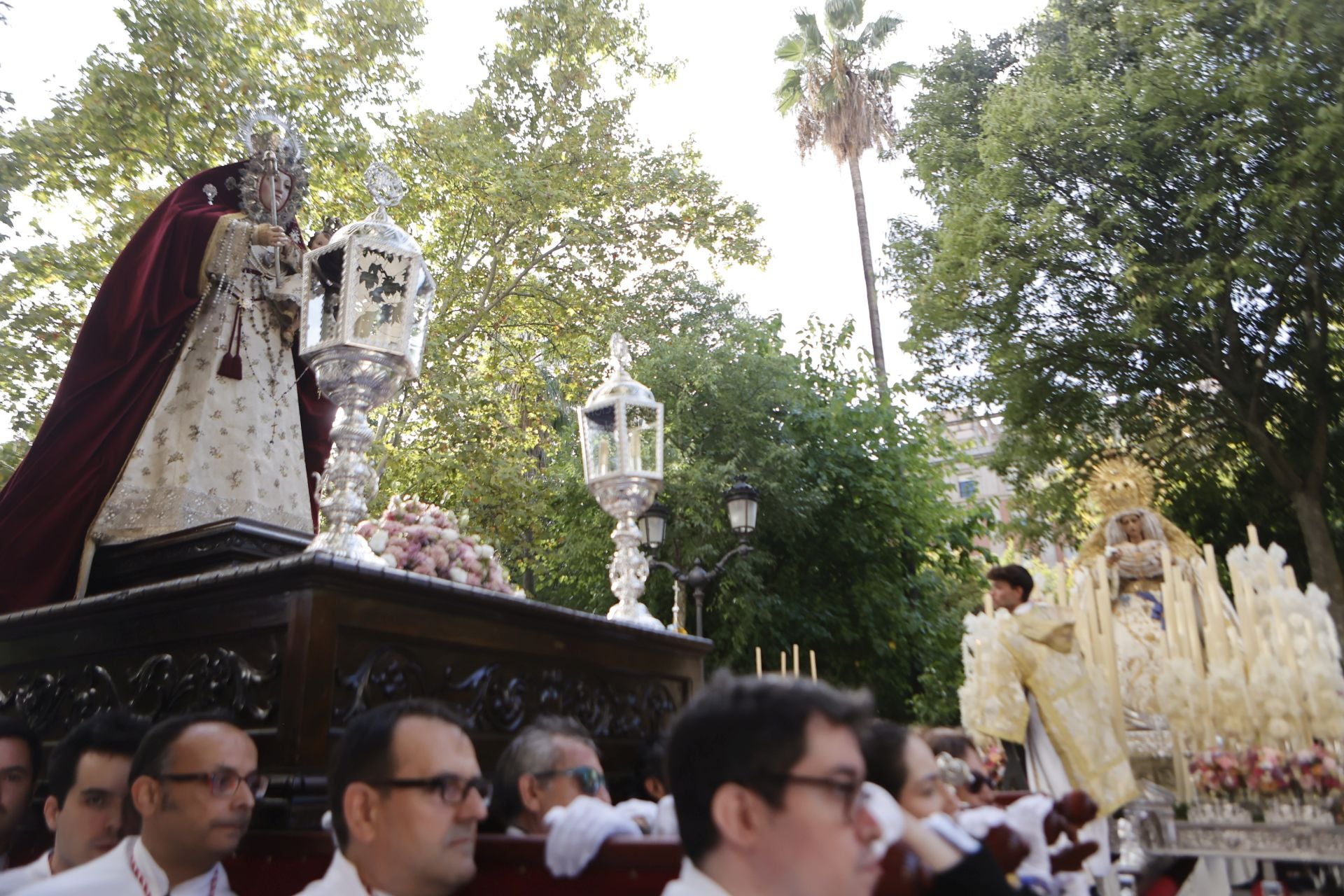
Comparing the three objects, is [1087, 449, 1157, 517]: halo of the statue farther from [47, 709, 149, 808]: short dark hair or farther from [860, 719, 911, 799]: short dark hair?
[47, 709, 149, 808]: short dark hair

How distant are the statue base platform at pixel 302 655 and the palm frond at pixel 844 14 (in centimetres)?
2518

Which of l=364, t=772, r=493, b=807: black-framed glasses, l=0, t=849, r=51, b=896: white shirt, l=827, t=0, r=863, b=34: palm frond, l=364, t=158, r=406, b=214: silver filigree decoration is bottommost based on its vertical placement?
l=0, t=849, r=51, b=896: white shirt

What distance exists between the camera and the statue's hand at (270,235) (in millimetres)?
5160

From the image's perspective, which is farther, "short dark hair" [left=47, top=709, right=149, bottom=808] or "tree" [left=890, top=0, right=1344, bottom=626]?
"tree" [left=890, top=0, right=1344, bottom=626]

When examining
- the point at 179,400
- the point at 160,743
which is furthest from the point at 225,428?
the point at 160,743

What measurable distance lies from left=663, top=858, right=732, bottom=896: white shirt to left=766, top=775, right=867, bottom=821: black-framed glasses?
0.19 metres

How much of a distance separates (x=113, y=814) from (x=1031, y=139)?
1531cm

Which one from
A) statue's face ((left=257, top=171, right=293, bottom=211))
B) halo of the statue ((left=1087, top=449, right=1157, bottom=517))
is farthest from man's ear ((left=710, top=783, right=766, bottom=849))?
halo of the statue ((left=1087, top=449, right=1157, bottom=517))

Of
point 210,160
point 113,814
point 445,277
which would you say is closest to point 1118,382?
point 445,277

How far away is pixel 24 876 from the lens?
10.7ft

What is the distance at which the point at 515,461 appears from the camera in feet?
52.1

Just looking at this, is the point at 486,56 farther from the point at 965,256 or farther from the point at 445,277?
the point at 965,256

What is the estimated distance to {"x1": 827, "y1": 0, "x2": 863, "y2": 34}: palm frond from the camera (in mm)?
26562

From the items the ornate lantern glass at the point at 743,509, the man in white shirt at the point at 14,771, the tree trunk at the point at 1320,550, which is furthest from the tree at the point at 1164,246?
the man in white shirt at the point at 14,771
